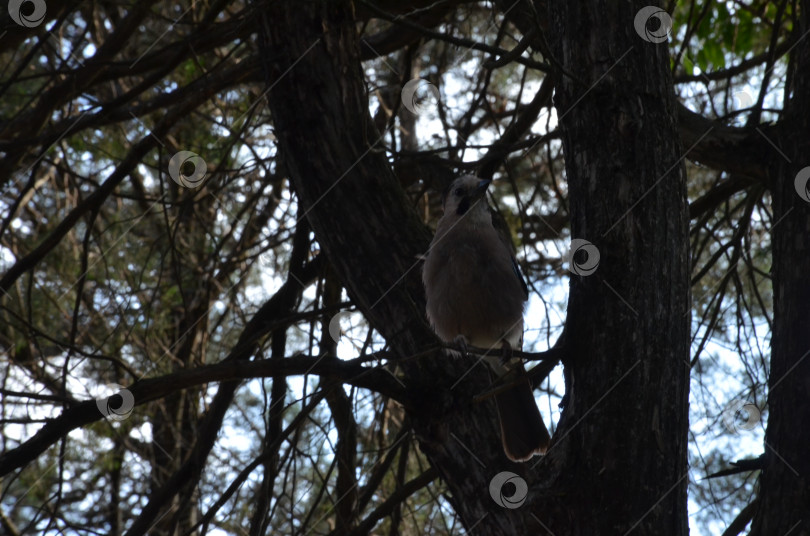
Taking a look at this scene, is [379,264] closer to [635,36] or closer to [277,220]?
[635,36]

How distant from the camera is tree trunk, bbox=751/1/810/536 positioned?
248 centimetres

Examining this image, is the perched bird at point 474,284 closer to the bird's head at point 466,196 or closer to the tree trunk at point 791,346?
the bird's head at point 466,196

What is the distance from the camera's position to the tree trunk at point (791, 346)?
248 cm

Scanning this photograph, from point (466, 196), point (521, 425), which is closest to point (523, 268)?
point (466, 196)

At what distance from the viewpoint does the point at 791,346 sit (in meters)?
2.67

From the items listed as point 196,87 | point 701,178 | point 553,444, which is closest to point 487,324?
point 553,444

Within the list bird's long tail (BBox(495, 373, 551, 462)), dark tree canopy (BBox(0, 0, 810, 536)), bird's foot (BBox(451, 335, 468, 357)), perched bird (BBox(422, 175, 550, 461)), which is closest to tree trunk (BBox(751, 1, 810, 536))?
dark tree canopy (BBox(0, 0, 810, 536))

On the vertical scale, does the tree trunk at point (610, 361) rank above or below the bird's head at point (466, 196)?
below

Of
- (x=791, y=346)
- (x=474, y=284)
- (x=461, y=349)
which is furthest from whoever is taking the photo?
(x=474, y=284)

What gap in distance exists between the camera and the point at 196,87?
455 centimetres

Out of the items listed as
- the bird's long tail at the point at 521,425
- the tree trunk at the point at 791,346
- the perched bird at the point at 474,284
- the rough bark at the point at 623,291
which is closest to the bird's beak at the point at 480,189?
the perched bird at the point at 474,284

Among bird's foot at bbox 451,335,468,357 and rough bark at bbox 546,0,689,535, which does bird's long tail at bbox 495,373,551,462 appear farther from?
rough bark at bbox 546,0,689,535

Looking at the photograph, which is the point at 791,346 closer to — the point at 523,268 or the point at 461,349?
the point at 461,349

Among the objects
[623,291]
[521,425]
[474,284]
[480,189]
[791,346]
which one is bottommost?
[791,346]
